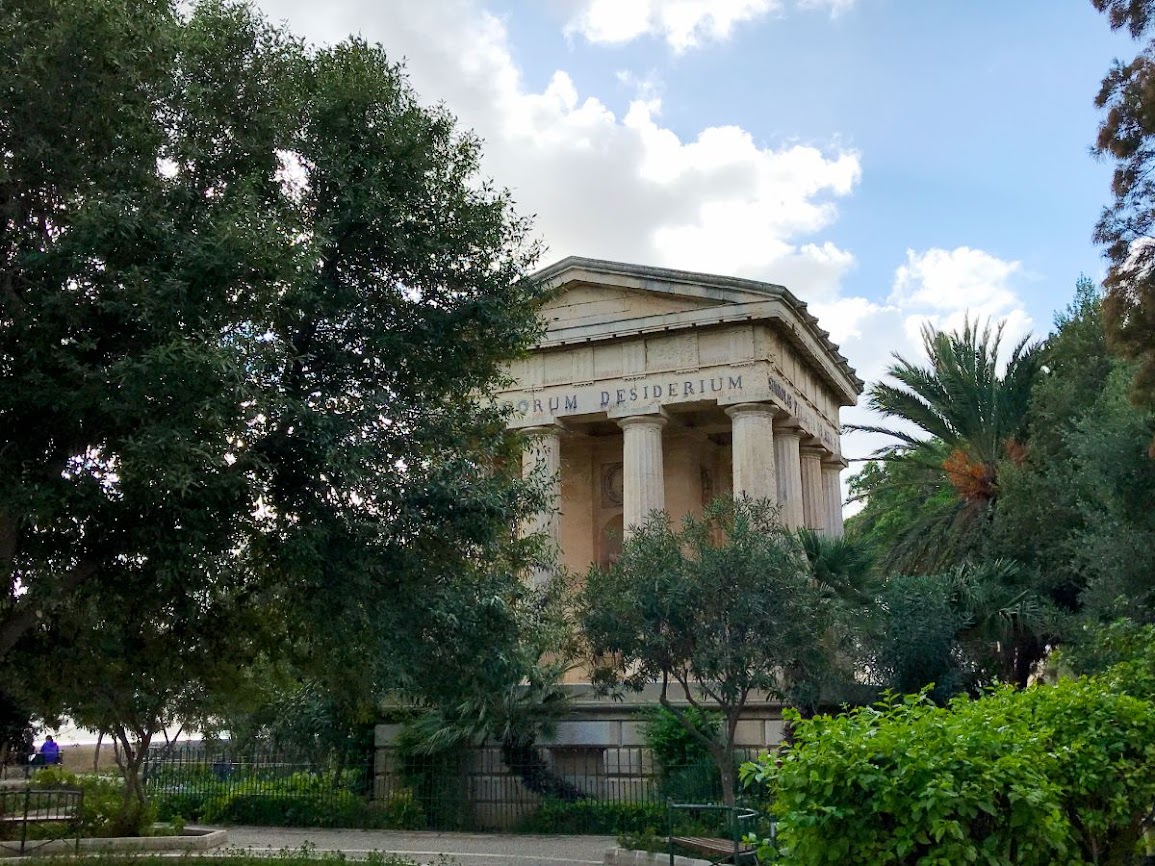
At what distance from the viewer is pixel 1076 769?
5.88 metres

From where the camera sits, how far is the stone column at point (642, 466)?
2375 cm

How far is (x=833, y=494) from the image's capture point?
29312 millimetres

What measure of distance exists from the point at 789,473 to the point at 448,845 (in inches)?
499

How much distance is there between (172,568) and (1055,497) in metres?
19.8

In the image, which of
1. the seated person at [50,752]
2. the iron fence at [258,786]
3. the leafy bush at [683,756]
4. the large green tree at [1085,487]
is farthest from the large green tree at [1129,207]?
the seated person at [50,752]

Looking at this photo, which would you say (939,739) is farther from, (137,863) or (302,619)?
(137,863)

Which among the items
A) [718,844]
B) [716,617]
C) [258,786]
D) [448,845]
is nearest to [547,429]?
[258,786]

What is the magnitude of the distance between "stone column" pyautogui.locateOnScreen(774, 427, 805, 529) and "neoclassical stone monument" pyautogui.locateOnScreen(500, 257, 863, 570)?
0.04 metres

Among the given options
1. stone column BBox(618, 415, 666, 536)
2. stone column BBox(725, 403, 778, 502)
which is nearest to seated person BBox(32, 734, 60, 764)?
stone column BBox(618, 415, 666, 536)

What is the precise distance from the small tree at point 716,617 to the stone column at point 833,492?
13.1m

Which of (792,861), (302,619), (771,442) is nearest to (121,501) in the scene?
(302,619)

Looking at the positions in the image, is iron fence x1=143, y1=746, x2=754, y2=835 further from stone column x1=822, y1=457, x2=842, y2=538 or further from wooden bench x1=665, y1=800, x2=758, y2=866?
stone column x1=822, y1=457, x2=842, y2=538

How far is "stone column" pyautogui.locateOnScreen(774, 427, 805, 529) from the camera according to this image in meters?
24.6

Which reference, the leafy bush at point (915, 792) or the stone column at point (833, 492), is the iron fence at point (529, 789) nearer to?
the stone column at point (833, 492)
